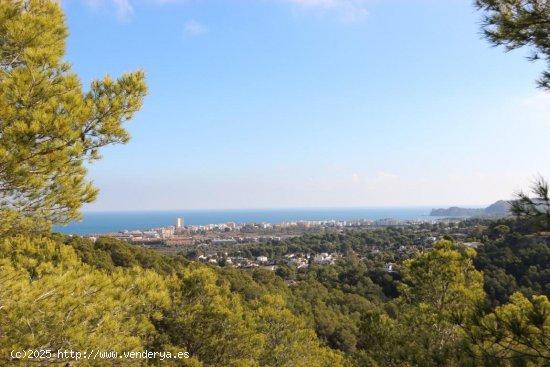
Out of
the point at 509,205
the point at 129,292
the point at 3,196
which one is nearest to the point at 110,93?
the point at 3,196

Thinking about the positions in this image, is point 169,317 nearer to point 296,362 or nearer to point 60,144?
point 296,362

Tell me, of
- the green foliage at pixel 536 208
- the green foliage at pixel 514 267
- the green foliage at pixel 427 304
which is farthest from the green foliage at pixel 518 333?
the green foliage at pixel 514 267

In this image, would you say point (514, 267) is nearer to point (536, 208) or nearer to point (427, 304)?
point (427, 304)

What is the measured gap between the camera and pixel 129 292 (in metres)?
3.97

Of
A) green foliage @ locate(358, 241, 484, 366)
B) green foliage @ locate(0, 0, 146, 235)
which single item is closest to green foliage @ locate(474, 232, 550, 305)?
green foliage @ locate(358, 241, 484, 366)

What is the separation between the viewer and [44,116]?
300 cm

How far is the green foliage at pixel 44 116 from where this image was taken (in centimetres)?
308

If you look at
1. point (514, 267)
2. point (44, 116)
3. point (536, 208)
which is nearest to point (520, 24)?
point (536, 208)

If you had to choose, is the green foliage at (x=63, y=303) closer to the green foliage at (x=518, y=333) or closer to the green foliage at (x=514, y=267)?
the green foliage at (x=518, y=333)

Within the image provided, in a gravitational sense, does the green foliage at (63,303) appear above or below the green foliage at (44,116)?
below

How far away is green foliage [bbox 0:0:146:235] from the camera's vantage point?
3.08m

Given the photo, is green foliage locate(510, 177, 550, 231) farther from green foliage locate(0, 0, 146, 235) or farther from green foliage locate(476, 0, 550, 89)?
green foliage locate(0, 0, 146, 235)

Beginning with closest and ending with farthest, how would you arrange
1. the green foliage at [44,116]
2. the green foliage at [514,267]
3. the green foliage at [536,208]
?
the green foliage at [536,208], the green foliage at [44,116], the green foliage at [514,267]

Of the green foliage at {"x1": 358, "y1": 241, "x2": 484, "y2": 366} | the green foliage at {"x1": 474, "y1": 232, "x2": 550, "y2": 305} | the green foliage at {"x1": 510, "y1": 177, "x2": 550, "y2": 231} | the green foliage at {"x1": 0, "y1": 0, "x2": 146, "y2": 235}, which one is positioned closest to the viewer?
the green foliage at {"x1": 510, "y1": 177, "x2": 550, "y2": 231}
